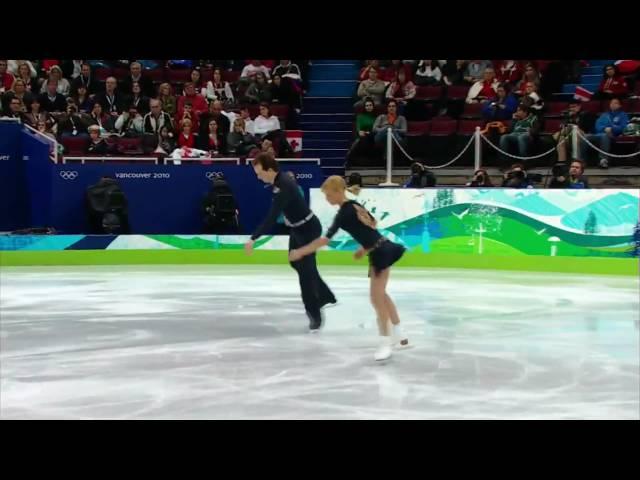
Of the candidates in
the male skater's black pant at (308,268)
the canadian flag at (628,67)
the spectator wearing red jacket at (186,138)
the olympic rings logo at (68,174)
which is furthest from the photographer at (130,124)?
the canadian flag at (628,67)

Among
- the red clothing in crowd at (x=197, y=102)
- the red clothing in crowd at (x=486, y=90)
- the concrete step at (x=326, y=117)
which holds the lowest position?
the concrete step at (x=326, y=117)

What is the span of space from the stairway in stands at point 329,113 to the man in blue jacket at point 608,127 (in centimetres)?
448

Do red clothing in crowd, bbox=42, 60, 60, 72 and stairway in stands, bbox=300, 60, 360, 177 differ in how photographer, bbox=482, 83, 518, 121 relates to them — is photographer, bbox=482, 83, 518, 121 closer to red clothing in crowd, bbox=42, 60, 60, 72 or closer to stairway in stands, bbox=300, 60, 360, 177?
stairway in stands, bbox=300, 60, 360, 177

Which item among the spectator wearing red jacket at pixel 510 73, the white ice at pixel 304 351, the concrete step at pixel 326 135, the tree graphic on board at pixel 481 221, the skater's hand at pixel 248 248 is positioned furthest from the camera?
the concrete step at pixel 326 135

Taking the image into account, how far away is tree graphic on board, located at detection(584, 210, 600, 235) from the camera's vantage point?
12.4m

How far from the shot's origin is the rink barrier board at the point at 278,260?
40.8ft

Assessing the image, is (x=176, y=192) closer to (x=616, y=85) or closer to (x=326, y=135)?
(x=326, y=135)

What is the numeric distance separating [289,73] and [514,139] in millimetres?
4943

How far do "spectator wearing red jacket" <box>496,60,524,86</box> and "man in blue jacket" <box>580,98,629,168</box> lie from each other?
7.83 feet

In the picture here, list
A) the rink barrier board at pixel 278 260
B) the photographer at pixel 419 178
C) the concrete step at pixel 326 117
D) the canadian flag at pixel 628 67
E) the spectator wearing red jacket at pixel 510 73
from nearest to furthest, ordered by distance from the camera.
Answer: the rink barrier board at pixel 278 260, the photographer at pixel 419 178, the canadian flag at pixel 628 67, the spectator wearing red jacket at pixel 510 73, the concrete step at pixel 326 117

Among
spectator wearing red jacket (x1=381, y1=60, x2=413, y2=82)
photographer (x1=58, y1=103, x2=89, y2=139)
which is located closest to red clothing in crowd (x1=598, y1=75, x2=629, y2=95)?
spectator wearing red jacket (x1=381, y1=60, x2=413, y2=82)

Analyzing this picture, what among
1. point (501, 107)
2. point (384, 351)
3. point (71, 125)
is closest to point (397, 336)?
point (384, 351)

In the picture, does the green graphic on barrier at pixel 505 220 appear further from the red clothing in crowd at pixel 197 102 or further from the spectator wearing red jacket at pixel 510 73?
the spectator wearing red jacket at pixel 510 73
